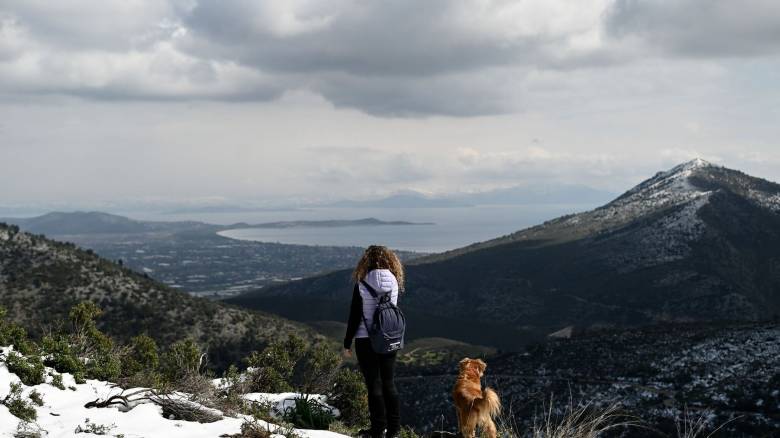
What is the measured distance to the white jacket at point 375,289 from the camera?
8.50m

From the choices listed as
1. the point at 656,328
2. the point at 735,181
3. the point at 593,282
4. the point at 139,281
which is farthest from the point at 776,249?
the point at 139,281

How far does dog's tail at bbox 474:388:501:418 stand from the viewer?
7.58m

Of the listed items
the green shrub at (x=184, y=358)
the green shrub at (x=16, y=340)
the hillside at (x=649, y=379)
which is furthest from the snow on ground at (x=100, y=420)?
the hillside at (x=649, y=379)

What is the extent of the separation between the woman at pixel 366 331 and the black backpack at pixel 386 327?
0.26ft

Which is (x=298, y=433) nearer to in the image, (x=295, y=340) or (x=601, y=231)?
(x=295, y=340)

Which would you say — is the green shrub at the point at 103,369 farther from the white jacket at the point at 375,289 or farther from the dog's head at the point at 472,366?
the dog's head at the point at 472,366

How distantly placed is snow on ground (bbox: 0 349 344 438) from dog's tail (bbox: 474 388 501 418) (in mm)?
2459

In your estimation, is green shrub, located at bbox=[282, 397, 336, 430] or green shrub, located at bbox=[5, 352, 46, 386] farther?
green shrub, located at bbox=[282, 397, 336, 430]

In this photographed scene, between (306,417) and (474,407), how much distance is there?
12.8ft

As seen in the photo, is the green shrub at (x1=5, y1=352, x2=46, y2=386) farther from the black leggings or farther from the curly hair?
the curly hair

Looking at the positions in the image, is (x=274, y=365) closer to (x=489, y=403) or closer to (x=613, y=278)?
(x=489, y=403)

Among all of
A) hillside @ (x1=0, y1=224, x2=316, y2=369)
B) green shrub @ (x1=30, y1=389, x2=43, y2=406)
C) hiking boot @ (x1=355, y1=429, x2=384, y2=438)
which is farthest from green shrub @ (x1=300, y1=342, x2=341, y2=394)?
hillside @ (x1=0, y1=224, x2=316, y2=369)

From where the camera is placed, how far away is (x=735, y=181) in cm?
18962

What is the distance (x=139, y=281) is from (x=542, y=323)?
8806cm
